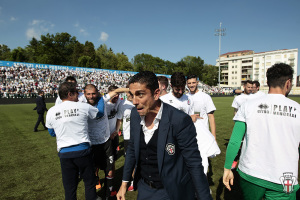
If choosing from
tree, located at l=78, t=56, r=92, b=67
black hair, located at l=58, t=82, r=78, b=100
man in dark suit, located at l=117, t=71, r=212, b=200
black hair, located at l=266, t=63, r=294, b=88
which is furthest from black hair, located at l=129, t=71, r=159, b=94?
tree, located at l=78, t=56, r=92, b=67

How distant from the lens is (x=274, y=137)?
6.57ft

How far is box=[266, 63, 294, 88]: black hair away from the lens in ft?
6.84

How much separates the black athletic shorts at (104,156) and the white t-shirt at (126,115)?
694 millimetres

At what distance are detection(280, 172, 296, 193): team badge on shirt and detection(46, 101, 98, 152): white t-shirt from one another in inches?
110

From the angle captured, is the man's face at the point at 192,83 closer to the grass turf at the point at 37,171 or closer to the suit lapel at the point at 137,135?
the grass turf at the point at 37,171

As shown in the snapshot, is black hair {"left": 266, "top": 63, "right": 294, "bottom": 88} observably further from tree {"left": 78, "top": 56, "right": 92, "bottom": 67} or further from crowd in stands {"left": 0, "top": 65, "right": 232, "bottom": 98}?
tree {"left": 78, "top": 56, "right": 92, "bottom": 67}

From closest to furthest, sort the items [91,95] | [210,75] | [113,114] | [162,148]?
[162,148] → [91,95] → [113,114] → [210,75]

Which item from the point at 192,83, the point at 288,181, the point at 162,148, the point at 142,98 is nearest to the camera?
the point at 162,148

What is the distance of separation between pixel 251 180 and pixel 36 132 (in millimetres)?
11091

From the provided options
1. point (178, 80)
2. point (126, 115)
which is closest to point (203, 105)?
point (178, 80)

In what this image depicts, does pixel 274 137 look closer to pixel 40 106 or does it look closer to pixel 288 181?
pixel 288 181

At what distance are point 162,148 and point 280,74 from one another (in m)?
1.66

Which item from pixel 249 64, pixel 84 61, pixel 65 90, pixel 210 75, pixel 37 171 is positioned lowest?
pixel 37 171

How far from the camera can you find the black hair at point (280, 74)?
208cm
